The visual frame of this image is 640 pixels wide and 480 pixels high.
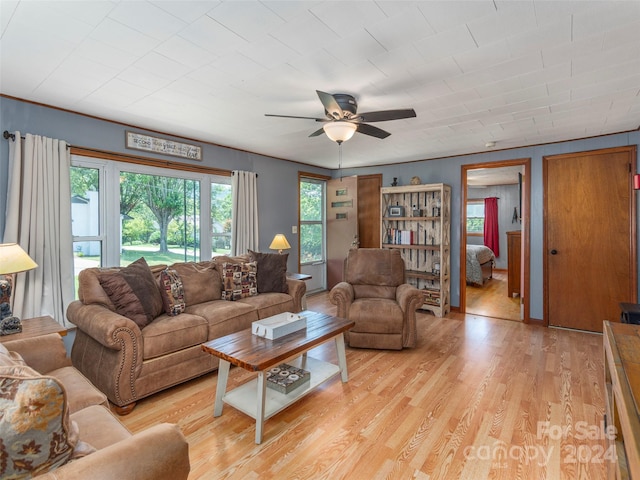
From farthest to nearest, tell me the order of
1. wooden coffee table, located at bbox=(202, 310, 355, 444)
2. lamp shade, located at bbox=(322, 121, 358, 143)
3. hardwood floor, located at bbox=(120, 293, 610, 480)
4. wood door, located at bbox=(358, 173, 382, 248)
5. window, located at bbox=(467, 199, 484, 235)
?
window, located at bbox=(467, 199, 484, 235), wood door, located at bbox=(358, 173, 382, 248), lamp shade, located at bbox=(322, 121, 358, 143), wooden coffee table, located at bbox=(202, 310, 355, 444), hardwood floor, located at bbox=(120, 293, 610, 480)

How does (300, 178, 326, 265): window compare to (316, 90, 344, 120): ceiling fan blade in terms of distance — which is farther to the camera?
(300, 178, 326, 265): window

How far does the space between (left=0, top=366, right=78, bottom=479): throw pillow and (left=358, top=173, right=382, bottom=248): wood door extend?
5.08m

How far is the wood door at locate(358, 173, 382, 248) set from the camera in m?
5.73

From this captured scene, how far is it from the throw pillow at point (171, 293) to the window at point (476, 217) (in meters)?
8.32

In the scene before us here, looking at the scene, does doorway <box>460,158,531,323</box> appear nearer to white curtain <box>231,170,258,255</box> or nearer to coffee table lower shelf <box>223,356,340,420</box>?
white curtain <box>231,170,258,255</box>

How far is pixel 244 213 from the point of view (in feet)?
15.1

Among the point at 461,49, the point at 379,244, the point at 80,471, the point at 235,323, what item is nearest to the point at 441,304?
the point at 379,244

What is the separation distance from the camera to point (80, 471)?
900mm

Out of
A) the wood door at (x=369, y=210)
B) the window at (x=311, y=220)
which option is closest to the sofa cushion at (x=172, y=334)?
the window at (x=311, y=220)

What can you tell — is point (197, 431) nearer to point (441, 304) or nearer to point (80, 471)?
point (80, 471)

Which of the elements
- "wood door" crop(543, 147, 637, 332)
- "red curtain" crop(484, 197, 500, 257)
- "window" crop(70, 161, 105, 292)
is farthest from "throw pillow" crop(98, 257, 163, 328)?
"red curtain" crop(484, 197, 500, 257)

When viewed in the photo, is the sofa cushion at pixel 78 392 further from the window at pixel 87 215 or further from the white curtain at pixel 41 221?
the window at pixel 87 215

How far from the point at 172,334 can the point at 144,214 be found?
1.82m

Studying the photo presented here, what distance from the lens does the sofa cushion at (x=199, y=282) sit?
10.6ft
